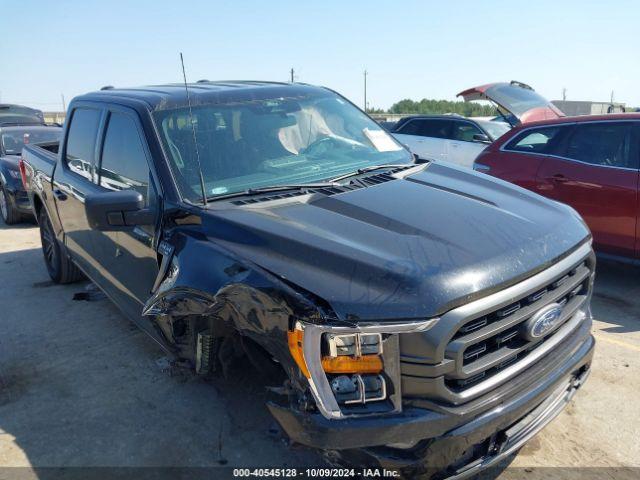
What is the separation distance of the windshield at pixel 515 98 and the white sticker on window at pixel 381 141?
5.35 meters

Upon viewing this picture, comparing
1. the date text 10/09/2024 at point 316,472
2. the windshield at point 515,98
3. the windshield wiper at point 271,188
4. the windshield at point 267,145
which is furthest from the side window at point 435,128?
the date text 10/09/2024 at point 316,472

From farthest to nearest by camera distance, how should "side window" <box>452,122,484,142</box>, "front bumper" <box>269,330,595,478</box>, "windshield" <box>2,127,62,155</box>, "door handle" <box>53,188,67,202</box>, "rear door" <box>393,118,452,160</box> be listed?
"rear door" <box>393,118,452,160</box> < "side window" <box>452,122,484,142</box> < "windshield" <box>2,127,62,155</box> < "door handle" <box>53,188,67,202</box> < "front bumper" <box>269,330,595,478</box>

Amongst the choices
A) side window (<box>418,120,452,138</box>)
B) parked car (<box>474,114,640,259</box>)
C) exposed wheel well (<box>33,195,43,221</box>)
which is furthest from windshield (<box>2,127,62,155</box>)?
parked car (<box>474,114,640,259</box>)

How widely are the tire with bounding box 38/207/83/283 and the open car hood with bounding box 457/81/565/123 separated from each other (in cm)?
660

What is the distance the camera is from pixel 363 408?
2012 mm

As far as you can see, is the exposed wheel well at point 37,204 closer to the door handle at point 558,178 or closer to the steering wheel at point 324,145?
the steering wheel at point 324,145

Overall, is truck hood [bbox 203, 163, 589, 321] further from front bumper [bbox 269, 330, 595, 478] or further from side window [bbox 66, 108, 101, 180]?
side window [bbox 66, 108, 101, 180]

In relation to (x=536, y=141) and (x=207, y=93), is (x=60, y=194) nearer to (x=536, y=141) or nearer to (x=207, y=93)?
(x=207, y=93)

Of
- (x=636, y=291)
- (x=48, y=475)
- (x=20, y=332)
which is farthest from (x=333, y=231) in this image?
(x=636, y=291)

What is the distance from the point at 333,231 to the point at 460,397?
864 millimetres

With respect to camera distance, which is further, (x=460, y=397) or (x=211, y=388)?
(x=211, y=388)

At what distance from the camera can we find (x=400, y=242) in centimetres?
231

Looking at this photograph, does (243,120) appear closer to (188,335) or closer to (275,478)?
(188,335)

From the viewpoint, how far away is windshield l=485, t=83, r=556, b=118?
873 centimetres
